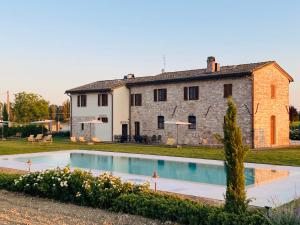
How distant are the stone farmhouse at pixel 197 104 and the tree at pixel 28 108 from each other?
18.7 m

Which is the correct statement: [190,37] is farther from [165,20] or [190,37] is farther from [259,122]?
[259,122]

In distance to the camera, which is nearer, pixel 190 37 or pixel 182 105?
pixel 190 37

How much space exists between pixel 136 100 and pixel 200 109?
20.8ft

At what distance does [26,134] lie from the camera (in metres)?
38.2

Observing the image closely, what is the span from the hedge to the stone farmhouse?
17.3 m

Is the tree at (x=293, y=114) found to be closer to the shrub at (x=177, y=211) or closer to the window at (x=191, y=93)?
the window at (x=191, y=93)

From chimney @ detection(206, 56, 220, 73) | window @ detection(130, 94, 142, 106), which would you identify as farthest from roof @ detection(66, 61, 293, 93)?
window @ detection(130, 94, 142, 106)

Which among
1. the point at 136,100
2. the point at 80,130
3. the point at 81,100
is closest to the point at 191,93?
the point at 136,100

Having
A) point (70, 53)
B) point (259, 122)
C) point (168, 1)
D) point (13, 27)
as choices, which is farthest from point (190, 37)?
point (13, 27)

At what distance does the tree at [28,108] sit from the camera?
49562 millimetres

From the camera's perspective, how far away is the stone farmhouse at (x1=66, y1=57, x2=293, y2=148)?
955 inches

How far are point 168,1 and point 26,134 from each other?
81.2 feet

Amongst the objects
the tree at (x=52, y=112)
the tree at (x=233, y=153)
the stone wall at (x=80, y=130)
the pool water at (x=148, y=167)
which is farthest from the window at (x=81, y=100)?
the tree at (x=233, y=153)

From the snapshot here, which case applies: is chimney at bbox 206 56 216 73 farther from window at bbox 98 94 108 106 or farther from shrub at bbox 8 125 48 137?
shrub at bbox 8 125 48 137
